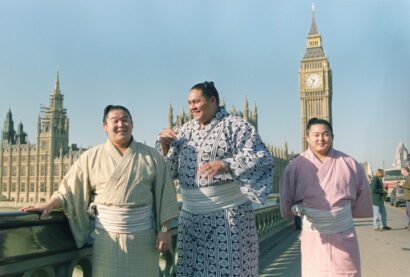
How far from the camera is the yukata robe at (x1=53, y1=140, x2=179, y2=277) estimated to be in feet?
6.86

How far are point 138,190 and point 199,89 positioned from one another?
78cm

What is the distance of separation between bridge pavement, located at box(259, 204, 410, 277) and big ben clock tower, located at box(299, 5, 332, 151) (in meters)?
63.5

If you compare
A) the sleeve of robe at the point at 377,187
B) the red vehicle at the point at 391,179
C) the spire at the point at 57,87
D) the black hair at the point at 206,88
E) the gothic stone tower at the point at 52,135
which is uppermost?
the spire at the point at 57,87

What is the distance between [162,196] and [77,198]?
1.58 feet

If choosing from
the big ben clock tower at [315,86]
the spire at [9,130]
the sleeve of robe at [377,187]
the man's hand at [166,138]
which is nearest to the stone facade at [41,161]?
the spire at [9,130]

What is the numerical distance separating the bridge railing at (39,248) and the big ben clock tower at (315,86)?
68942mm

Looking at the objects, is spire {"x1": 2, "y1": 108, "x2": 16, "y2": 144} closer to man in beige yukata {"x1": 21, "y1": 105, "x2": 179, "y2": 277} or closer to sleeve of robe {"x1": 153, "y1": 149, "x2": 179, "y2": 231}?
man in beige yukata {"x1": 21, "y1": 105, "x2": 179, "y2": 277}

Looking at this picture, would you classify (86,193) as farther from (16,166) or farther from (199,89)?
(16,166)

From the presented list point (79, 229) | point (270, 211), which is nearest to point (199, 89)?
point (79, 229)

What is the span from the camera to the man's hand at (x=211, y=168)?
7.47ft

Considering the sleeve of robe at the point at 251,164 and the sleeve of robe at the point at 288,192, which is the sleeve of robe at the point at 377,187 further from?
the sleeve of robe at the point at 251,164

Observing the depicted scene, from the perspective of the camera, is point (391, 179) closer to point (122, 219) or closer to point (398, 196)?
point (398, 196)

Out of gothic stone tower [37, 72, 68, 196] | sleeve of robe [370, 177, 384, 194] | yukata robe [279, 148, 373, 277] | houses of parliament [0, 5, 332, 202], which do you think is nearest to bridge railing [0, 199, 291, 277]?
yukata robe [279, 148, 373, 277]

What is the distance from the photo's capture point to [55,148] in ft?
203
